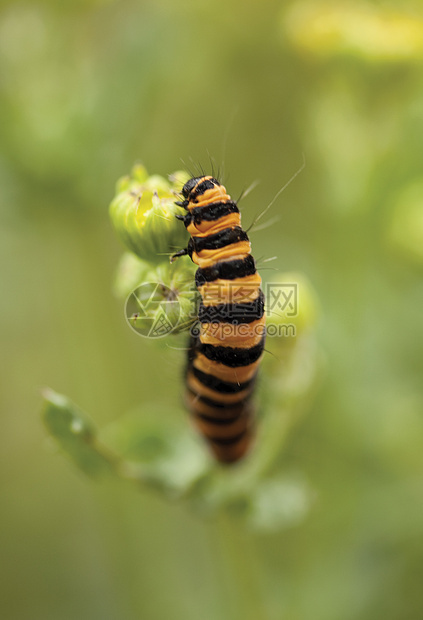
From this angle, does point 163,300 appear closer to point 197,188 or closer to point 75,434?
point 197,188

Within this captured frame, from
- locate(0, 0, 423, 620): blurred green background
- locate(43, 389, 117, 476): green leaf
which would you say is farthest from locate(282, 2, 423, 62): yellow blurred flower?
locate(43, 389, 117, 476): green leaf

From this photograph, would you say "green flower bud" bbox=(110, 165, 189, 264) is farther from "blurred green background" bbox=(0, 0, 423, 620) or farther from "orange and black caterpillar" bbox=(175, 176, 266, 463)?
"blurred green background" bbox=(0, 0, 423, 620)

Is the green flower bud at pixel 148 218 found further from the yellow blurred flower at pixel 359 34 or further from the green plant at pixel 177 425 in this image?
the yellow blurred flower at pixel 359 34

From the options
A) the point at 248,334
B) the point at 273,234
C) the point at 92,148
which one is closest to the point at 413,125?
the point at 273,234

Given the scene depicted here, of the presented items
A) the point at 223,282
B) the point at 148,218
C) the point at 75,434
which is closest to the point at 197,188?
the point at 148,218

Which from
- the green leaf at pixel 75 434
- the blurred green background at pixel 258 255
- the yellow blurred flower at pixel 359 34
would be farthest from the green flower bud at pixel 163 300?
the yellow blurred flower at pixel 359 34

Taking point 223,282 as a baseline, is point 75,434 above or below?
below
